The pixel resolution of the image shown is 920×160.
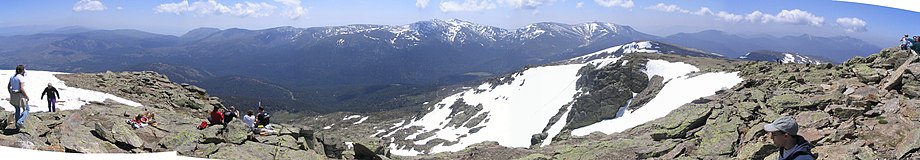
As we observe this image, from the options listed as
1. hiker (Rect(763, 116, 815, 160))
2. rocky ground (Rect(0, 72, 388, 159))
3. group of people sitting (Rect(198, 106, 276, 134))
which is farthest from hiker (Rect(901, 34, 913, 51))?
group of people sitting (Rect(198, 106, 276, 134))

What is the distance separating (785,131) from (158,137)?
1209 centimetres

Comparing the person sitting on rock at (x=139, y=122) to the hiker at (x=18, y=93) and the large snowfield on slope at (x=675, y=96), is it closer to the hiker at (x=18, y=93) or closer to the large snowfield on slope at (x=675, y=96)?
the hiker at (x=18, y=93)

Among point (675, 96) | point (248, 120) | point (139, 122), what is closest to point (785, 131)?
point (248, 120)

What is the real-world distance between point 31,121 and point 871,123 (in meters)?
16.7

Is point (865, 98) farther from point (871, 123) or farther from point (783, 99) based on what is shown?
point (783, 99)

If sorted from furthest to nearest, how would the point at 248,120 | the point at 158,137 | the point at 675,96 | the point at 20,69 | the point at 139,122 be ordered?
1. the point at 675,96
2. the point at 248,120
3. the point at 139,122
4. the point at 158,137
5. the point at 20,69

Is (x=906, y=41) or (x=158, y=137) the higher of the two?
(x=906, y=41)

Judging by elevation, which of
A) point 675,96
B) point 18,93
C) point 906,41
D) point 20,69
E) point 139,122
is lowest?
point 675,96

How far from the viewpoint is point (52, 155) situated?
3465mm

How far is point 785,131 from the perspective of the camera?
3.59 m

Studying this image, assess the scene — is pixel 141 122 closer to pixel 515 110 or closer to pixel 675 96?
pixel 675 96

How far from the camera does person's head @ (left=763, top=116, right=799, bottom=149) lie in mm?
3565

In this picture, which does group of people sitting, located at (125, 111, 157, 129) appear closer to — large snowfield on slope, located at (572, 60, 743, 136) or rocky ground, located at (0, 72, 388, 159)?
rocky ground, located at (0, 72, 388, 159)

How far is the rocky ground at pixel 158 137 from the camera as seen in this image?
6234 mm
